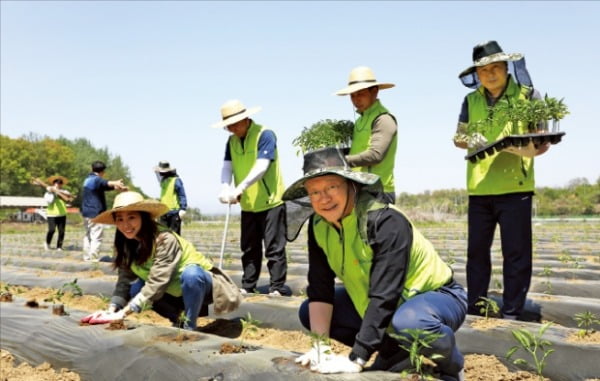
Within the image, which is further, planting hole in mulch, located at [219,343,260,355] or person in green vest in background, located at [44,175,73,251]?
person in green vest in background, located at [44,175,73,251]

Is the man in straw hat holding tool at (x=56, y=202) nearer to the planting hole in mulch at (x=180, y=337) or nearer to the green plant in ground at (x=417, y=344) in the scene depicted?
the planting hole in mulch at (x=180, y=337)

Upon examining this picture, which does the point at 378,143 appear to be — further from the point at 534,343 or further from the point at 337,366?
the point at 337,366

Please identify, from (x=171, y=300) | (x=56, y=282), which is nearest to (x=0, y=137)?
(x=56, y=282)

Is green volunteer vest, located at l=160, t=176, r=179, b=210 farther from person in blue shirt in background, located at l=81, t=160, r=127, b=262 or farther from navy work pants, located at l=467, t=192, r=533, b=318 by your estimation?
navy work pants, located at l=467, t=192, r=533, b=318

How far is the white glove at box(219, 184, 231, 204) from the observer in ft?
14.7

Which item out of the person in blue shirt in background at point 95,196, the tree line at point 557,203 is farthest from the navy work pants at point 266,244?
the tree line at point 557,203

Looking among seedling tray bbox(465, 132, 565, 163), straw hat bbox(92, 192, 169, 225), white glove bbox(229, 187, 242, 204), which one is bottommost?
straw hat bbox(92, 192, 169, 225)

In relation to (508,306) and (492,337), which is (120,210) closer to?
(492,337)

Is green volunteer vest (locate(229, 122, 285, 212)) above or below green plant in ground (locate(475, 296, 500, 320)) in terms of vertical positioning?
above

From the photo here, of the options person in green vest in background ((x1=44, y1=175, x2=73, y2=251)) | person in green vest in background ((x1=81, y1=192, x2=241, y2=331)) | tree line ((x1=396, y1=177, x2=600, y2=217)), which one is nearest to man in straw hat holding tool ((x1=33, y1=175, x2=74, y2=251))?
person in green vest in background ((x1=44, y1=175, x2=73, y2=251))

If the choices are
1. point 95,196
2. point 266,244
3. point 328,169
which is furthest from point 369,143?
point 95,196

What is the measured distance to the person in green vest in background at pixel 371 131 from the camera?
3.54m

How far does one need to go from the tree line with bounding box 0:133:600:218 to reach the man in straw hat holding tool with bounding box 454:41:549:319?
25408 millimetres

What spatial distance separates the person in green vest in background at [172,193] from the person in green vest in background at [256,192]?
2.73m
